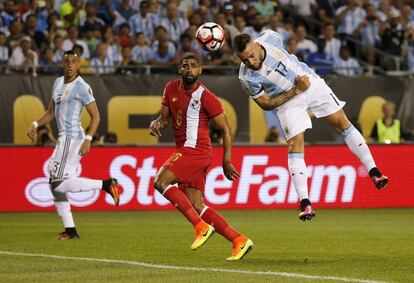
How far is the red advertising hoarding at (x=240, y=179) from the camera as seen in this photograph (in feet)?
68.2

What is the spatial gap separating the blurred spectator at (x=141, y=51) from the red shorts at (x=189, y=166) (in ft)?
36.4

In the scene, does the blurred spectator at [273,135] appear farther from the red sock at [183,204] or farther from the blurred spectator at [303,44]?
the red sock at [183,204]

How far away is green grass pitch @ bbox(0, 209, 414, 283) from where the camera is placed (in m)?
11.0

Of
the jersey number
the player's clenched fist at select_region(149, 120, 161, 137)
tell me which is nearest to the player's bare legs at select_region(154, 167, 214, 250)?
the player's clenched fist at select_region(149, 120, 161, 137)

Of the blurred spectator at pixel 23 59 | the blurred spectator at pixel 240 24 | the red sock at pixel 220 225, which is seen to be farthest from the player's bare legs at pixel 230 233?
the blurred spectator at pixel 240 24

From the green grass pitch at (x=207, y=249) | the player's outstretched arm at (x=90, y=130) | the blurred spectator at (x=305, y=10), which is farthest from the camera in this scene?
the blurred spectator at (x=305, y=10)

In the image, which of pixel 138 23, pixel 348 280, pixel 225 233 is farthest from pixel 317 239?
pixel 138 23

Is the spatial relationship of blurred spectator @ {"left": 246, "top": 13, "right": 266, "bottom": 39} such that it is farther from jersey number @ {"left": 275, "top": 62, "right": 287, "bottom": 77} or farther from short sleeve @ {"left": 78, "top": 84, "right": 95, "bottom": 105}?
jersey number @ {"left": 275, "top": 62, "right": 287, "bottom": 77}

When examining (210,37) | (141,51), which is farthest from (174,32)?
(210,37)

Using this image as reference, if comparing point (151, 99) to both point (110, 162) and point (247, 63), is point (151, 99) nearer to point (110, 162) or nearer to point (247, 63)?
point (110, 162)

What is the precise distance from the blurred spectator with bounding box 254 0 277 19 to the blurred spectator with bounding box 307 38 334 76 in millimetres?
1656

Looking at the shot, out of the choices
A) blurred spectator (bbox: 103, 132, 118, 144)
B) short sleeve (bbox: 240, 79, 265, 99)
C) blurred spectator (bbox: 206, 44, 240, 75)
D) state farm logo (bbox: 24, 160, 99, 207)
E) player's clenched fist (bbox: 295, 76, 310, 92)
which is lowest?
state farm logo (bbox: 24, 160, 99, 207)

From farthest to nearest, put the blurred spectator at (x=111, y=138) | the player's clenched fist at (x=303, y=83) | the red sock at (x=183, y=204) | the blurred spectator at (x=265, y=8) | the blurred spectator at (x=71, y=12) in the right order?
the blurred spectator at (x=265, y=8), the blurred spectator at (x=71, y=12), the blurred spectator at (x=111, y=138), the player's clenched fist at (x=303, y=83), the red sock at (x=183, y=204)

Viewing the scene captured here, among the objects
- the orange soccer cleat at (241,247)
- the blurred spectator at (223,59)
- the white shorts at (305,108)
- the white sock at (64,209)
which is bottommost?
the white sock at (64,209)
